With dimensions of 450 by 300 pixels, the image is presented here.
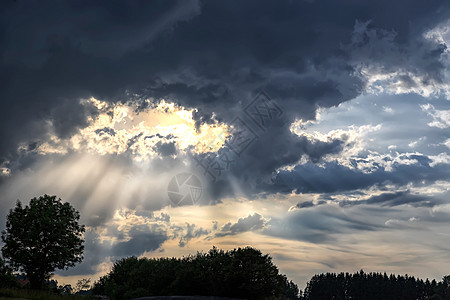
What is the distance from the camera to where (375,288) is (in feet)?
531

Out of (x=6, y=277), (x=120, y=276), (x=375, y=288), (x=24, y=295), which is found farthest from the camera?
(x=375, y=288)

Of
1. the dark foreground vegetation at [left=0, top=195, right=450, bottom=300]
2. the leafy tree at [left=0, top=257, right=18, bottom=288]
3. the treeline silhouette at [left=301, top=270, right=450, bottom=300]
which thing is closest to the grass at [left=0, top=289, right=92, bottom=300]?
the dark foreground vegetation at [left=0, top=195, right=450, bottom=300]

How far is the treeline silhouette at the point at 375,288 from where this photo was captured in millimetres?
160375

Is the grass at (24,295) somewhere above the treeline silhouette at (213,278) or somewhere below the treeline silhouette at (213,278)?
below

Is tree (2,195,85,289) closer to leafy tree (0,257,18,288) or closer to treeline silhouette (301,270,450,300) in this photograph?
leafy tree (0,257,18,288)

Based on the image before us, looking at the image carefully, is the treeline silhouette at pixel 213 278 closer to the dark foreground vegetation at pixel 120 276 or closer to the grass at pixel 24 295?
the dark foreground vegetation at pixel 120 276

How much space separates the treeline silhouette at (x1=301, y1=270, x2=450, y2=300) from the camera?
16038 centimetres

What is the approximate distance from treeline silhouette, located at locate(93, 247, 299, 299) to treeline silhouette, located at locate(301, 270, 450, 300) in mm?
132623

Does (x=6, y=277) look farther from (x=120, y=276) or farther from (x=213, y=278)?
(x=213, y=278)

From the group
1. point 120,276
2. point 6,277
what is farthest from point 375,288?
point 6,277

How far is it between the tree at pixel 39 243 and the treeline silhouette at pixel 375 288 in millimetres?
140976

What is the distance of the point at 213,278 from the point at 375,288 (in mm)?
138795

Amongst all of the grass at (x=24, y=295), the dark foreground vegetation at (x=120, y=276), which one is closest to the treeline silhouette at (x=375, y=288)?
the dark foreground vegetation at (x=120, y=276)

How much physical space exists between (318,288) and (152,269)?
144 meters
